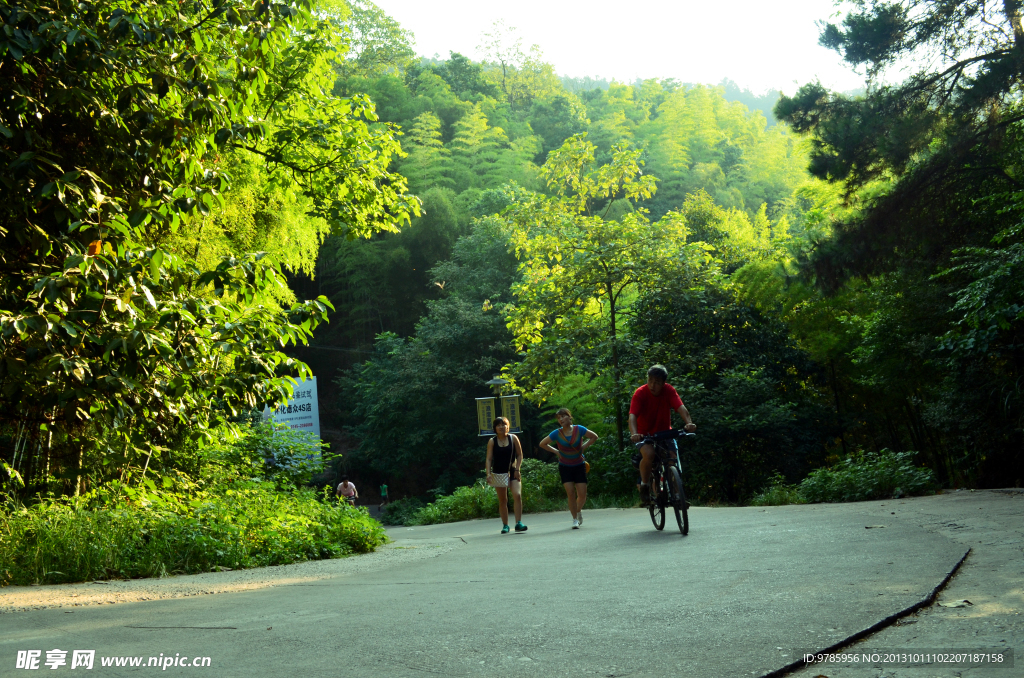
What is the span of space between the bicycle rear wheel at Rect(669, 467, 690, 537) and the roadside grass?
5.40 meters

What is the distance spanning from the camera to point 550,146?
58.2m

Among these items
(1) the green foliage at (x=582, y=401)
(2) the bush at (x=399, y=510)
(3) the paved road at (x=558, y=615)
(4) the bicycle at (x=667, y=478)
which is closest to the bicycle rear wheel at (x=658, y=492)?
(4) the bicycle at (x=667, y=478)

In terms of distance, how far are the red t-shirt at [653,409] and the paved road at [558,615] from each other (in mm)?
1481

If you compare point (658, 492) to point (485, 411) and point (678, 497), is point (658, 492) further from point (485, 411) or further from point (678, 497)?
point (485, 411)

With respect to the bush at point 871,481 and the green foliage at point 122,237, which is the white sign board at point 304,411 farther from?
the bush at point 871,481

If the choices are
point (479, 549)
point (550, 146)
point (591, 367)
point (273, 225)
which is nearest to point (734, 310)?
point (591, 367)

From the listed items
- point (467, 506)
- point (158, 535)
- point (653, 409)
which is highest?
point (653, 409)

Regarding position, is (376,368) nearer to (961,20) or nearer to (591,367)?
(591,367)

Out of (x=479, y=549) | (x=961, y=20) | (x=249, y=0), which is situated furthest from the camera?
(x=961, y=20)

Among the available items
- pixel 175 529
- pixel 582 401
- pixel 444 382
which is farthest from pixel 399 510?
pixel 175 529

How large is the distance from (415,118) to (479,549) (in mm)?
45438

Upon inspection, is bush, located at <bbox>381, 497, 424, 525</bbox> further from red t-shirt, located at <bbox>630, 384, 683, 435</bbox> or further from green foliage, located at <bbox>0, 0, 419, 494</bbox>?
red t-shirt, located at <bbox>630, 384, 683, 435</bbox>

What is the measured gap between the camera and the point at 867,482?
1319cm

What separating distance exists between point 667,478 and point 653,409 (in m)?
0.76
